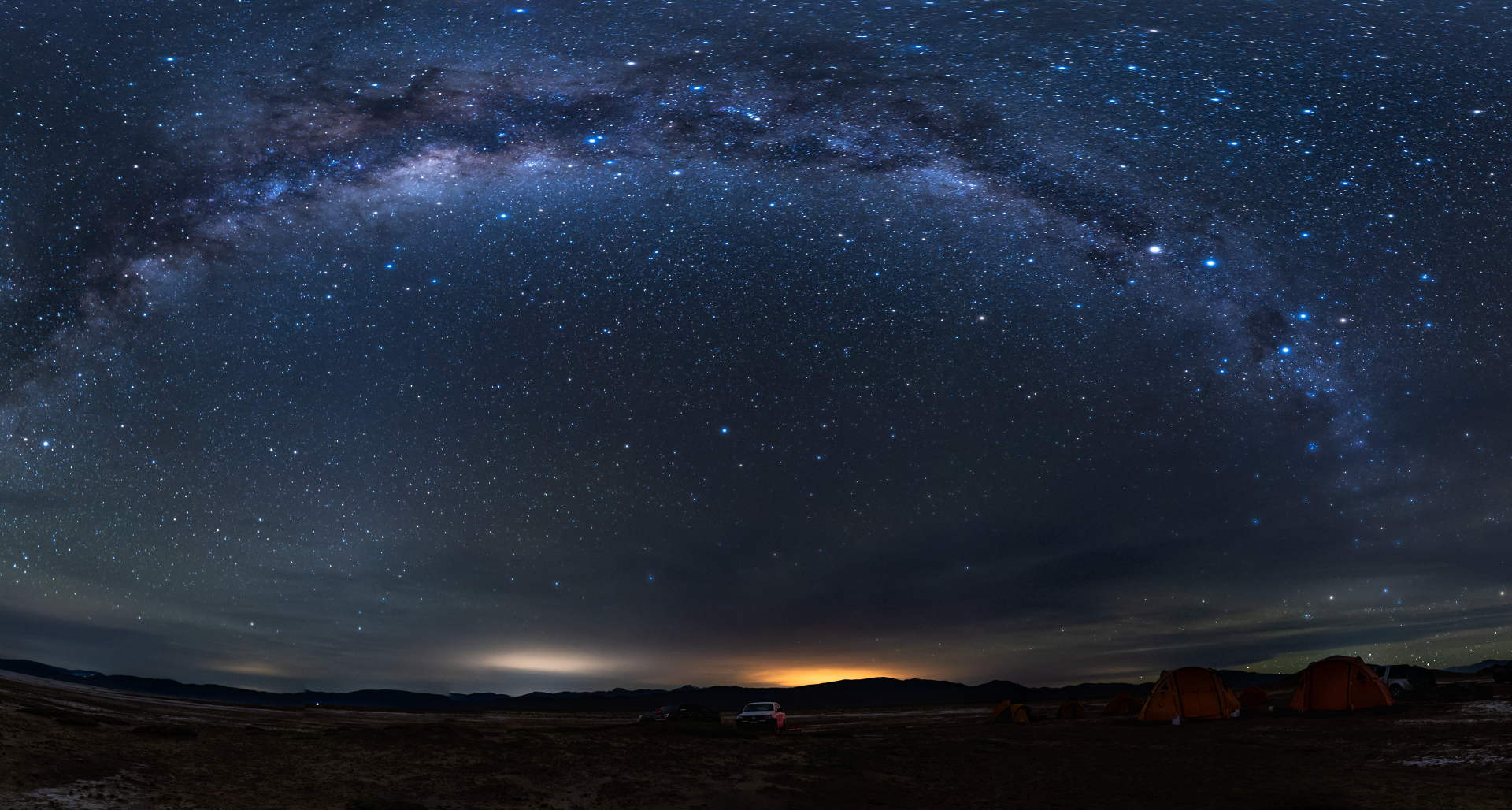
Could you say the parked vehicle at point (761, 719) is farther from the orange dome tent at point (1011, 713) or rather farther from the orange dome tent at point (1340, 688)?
the orange dome tent at point (1340, 688)

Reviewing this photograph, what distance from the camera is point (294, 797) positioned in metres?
16.9

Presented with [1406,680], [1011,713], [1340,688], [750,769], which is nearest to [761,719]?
[1011,713]

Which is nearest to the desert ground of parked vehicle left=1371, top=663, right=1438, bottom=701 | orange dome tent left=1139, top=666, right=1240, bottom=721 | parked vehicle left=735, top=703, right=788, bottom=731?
orange dome tent left=1139, top=666, right=1240, bottom=721

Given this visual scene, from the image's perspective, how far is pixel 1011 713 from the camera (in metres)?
43.4

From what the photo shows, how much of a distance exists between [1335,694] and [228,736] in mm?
44103

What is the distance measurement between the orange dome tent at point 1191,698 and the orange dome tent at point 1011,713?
8573 mm

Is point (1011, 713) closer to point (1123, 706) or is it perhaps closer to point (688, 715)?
point (1123, 706)

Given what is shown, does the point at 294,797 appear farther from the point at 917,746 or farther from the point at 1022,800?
the point at 917,746

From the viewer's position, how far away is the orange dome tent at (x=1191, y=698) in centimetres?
3347

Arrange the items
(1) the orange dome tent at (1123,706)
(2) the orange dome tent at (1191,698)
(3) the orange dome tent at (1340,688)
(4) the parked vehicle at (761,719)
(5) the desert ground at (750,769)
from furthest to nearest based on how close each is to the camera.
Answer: (1) the orange dome tent at (1123,706), (4) the parked vehicle at (761,719), (2) the orange dome tent at (1191,698), (3) the orange dome tent at (1340,688), (5) the desert ground at (750,769)

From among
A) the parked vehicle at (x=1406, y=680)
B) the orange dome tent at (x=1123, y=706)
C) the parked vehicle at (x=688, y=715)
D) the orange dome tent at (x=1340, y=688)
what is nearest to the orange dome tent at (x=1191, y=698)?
the orange dome tent at (x=1340, y=688)

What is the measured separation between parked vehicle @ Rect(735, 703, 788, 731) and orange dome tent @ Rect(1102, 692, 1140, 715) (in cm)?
1884

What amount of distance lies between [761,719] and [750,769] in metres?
15.7

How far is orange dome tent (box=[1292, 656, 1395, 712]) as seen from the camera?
32.0m
